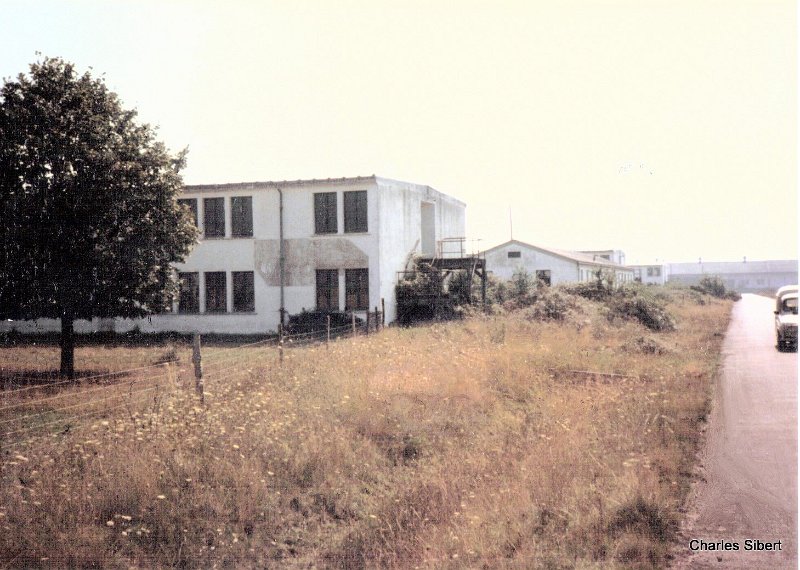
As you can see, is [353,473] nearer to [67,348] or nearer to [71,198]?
[71,198]

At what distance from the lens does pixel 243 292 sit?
2638cm

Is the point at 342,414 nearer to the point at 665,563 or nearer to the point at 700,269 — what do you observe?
the point at 665,563

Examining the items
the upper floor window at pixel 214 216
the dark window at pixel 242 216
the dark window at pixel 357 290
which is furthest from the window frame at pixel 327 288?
the upper floor window at pixel 214 216

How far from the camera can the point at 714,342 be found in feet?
69.9

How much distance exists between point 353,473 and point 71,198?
29.5ft

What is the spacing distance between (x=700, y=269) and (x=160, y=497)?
359ft

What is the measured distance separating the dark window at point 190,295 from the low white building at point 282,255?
4 centimetres

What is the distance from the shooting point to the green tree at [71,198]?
1288 cm

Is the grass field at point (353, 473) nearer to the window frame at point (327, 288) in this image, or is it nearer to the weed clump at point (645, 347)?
the weed clump at point (645, 347)

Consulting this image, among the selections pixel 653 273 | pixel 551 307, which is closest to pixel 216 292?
pixel 551 307

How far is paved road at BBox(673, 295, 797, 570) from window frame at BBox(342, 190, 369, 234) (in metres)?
15.3

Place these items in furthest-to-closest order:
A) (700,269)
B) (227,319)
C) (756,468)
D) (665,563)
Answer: (700,269), (227,319), (756,468), (665,563)

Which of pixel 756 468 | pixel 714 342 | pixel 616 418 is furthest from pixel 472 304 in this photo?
pixel 756 468

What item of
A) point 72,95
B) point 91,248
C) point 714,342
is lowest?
point 714,342
